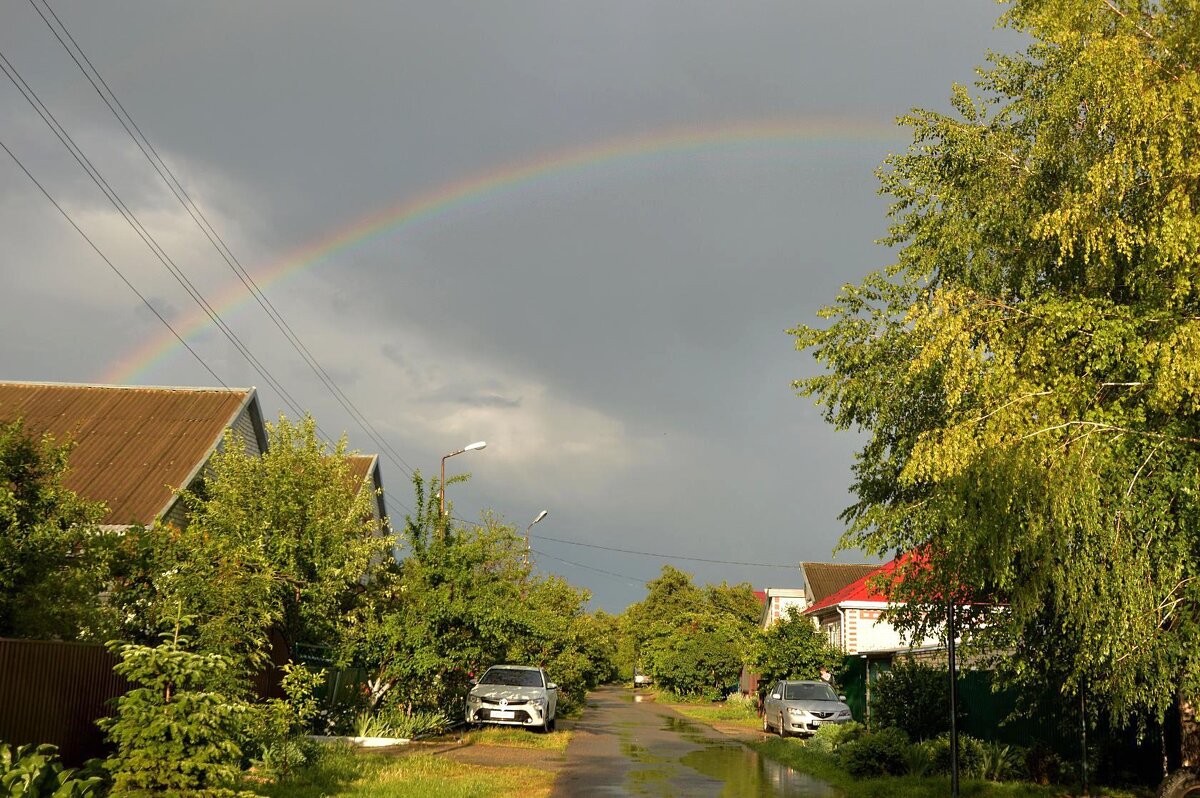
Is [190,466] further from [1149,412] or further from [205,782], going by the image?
[1149,412]

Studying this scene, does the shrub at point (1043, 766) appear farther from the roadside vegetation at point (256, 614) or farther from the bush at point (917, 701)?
the roadside vegetation at point (256, 614)

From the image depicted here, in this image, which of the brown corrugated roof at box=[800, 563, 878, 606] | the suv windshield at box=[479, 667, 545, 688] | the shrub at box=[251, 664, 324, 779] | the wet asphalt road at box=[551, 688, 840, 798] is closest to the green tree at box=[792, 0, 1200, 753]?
the wet asphalt road at box=[551, 688, 840, 798]

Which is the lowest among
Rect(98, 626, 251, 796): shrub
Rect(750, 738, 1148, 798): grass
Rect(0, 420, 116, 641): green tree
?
Rect(750, 738, 1148, 798): grass

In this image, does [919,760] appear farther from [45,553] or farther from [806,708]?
[45,553]

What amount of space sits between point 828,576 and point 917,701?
39675 mm

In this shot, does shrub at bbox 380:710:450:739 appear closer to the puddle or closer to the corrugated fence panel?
the puddle

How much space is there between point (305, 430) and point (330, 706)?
6240 mm

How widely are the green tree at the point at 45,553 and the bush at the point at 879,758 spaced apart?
12655 mm

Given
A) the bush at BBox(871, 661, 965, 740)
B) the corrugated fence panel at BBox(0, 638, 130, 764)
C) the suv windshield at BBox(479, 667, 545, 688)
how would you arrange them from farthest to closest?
the suv windshield at BBox(479, 667, 545, 688) → the bush at BBox(871, 661, 965, 740) → the corrugated fence panel at BBox(0, 638, 130, 764)

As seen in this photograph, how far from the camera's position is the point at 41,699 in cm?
1050

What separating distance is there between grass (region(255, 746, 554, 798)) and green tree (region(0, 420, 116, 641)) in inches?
133

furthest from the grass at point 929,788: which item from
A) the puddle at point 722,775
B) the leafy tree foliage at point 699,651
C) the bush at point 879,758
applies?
the leafy tree foliage at point 699,651

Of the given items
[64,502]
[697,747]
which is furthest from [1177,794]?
[64,502]

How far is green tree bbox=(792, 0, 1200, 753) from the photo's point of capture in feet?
40.0
